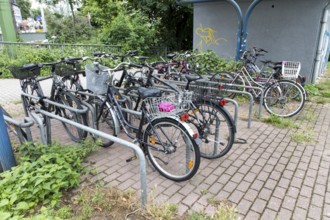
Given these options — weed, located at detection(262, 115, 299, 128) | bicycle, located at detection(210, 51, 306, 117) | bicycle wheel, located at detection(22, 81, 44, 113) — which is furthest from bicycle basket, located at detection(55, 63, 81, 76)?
weed, located at detection(262, 115, 299, 128)

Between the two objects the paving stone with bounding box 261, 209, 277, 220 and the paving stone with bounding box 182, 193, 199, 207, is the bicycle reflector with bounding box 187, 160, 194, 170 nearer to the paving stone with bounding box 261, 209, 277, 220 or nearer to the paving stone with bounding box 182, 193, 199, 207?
the paving stone with bounding box 182, 193, 199, 207

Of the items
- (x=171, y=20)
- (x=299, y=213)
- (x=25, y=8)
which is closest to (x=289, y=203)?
(x=299, y=213)

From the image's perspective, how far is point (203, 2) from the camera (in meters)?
7.91

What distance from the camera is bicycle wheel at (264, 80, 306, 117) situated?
497cm

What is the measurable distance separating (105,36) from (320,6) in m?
9.28

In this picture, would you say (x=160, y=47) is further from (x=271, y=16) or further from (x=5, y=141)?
(x=5, y=141)

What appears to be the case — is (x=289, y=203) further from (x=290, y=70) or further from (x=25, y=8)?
(x=25, y=8)

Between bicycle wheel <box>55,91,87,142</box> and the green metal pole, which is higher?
the green metal pole

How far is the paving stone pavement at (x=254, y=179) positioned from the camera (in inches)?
95.5

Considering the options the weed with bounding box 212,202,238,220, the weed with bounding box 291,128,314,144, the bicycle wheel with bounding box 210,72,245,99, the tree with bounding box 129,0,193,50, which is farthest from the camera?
the tree with bounding box 129,0,193,50

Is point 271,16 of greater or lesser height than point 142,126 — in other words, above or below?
above

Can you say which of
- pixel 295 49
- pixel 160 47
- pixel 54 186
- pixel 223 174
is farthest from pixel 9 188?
pixel 160 47

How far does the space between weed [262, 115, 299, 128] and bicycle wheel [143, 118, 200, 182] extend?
2320 millimetres

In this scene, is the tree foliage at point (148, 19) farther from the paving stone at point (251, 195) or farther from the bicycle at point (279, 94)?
the paving stone at point (251, 195)
